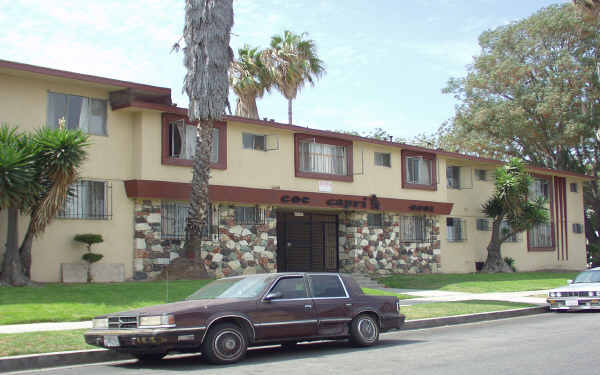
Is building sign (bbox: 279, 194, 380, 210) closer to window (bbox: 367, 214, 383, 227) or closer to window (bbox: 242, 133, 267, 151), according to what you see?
window (bbox: 367, 214, 383, 227)

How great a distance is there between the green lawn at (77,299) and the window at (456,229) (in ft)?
55.2

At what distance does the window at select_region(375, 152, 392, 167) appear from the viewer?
2970 cm

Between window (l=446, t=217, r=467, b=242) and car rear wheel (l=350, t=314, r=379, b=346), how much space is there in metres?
22.4

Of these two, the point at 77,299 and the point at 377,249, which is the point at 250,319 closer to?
the point at 77,299

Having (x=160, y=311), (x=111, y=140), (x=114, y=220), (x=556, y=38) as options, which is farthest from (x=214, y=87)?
(x=556, y=38)

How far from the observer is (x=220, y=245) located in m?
23.7

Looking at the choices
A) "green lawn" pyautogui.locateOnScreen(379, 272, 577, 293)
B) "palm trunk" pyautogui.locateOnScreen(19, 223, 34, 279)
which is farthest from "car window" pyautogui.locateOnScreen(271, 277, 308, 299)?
"green lawn" pyautogui.locateOnScreen(379, 272, 577, 293)

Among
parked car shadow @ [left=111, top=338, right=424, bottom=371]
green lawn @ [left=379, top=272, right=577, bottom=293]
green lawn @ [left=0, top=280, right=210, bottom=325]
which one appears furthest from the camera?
green lawn @ [left=379, top=272, right=577, bottom=293]

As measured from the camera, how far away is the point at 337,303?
11.2 meters

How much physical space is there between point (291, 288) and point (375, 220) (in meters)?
18.8

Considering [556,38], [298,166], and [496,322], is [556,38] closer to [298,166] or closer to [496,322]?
[298,166]

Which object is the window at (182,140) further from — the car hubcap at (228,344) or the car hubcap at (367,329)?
the car hubcap at (228,344)

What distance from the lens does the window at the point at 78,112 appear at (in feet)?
68.6

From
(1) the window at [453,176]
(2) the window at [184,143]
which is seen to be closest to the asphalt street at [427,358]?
(2) the window at [184,143]
